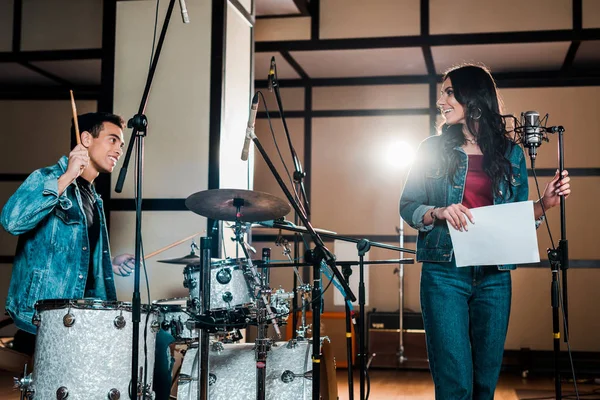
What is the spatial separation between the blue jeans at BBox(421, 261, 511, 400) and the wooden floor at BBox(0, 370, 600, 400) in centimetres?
351

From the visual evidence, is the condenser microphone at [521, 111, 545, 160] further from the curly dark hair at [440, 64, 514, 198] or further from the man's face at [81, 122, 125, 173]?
the man's face at [81, 122, 125, 173]

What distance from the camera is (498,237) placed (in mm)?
2602

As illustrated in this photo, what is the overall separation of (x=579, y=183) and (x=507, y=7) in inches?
89.5

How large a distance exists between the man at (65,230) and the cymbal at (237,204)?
1.90 ft

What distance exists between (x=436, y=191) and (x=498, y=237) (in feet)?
1.01

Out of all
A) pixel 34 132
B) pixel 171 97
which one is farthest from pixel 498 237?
pixel 34 132

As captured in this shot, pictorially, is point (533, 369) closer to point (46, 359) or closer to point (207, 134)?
point (207, 134)

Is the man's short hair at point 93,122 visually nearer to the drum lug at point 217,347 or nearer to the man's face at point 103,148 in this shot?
the man's face at point 103,148

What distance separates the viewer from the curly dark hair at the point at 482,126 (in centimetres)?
273

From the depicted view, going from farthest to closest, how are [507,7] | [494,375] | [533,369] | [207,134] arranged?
[533,369] < [507,7] < [207,134] < [494,375]

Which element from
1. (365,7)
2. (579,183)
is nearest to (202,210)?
(365,7)

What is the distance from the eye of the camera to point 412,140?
8641 millimetres

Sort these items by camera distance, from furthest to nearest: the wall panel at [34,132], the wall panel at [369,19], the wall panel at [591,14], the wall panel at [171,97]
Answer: the wall panel at [34,132] < the wall panel at [369,19] < the wall panel at [591,14] < the wall panel at [171,97]

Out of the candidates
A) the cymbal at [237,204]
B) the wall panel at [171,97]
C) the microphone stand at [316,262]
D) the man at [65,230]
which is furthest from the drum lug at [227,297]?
the wall panel at [171,97]
